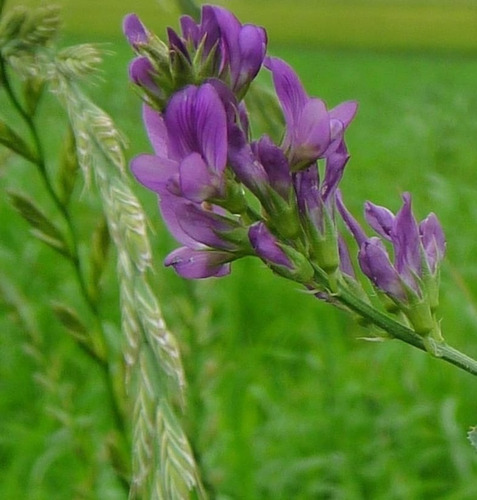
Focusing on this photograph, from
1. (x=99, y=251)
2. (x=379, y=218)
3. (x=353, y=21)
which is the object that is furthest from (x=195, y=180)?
(x=353, y=21)

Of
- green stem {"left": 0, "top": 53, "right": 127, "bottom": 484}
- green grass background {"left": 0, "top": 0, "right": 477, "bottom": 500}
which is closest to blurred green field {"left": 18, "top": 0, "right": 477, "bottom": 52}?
green grass background {"left": 0, "top": 0, "right": 477, "bottom": 500}

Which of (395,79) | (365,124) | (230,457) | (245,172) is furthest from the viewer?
(395,79)

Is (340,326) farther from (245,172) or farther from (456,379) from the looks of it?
(245,172)

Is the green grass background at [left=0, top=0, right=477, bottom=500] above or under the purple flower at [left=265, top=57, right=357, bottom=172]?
under

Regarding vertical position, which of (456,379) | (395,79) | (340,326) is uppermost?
(456,379)

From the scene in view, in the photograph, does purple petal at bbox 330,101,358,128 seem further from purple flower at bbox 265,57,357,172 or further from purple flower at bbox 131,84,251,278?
purple flower at bbox 131,84,251,278

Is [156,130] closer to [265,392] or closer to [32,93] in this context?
[32,93]

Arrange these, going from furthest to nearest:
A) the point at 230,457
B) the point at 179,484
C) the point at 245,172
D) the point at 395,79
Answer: the point at 395,79 → the point at 230,457 → the point at 245,172 → the point at 179,484

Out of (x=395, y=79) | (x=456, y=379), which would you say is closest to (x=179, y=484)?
(x=456, y=379)
